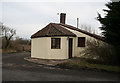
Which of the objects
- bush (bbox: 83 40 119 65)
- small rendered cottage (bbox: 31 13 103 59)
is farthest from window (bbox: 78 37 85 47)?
bush (bbox: 83 40 119 65)

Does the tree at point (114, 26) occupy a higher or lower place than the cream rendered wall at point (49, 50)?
higher

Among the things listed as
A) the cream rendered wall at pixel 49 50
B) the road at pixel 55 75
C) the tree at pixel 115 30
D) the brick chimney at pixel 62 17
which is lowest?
the road at pixel 55 75

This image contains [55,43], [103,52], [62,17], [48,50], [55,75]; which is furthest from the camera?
[62,17]

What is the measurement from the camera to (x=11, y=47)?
91.5 ft

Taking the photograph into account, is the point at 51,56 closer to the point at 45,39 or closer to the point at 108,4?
the point at 45,39

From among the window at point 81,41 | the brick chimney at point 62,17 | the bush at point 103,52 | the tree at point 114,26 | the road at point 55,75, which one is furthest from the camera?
the brick chimney at point 62,17

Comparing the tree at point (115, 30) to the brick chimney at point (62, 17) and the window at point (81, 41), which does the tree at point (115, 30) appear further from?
the brick chimney at point (62, 17)

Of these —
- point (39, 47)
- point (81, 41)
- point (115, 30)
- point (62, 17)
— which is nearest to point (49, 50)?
point (39, 47)

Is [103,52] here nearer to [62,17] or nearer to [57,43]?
[57,43]

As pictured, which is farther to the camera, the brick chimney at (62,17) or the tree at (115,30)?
the brick chimney at (62,17)

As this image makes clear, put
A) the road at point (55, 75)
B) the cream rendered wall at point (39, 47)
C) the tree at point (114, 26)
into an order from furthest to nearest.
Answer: the cream rendered wall at point (39, 47) → the tree at point (114, 26) → the road at point (55, 75)

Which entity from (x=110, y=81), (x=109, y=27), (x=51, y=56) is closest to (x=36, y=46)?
(x=51, y=56)

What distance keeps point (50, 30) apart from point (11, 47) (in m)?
16.0

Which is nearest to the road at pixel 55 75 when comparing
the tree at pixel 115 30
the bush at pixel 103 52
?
the bush at pixel 103 52
